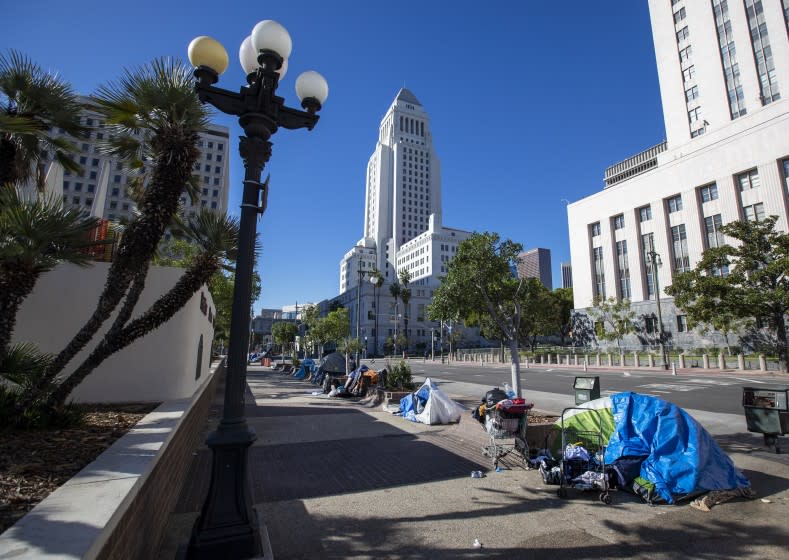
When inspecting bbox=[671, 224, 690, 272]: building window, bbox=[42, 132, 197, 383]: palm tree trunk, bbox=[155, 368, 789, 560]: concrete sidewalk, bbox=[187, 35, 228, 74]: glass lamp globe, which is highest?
bbox=[671, 224, 690, 272]: building window

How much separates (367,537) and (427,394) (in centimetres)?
714

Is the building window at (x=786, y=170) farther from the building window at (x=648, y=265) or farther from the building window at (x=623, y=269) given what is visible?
the building window at (x=623, y=269)

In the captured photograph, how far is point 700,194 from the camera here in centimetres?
4531

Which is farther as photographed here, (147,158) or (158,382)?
(158,382)

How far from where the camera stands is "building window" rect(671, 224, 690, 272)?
45812 mm

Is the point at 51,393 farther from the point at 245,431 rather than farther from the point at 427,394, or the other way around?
the point at 427,394

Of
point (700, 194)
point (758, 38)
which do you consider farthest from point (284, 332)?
point (758, 38)

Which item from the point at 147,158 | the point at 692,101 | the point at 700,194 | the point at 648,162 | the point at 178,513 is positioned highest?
the point at 648,162

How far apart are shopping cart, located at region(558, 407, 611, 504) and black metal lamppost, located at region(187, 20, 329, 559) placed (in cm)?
414

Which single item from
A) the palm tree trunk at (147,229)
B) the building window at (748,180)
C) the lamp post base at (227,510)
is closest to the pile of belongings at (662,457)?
the lamp post base at (227,510)

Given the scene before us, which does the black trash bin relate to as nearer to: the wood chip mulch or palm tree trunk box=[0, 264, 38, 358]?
the wood chip mulch

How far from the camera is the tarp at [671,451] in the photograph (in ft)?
16.7

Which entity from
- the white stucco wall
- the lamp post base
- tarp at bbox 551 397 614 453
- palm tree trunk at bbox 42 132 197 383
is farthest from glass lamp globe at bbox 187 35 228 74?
tarp at bbox 551 397 614 453

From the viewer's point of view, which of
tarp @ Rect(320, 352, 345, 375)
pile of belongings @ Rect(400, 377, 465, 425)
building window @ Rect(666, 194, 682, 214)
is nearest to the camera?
pile of belongings @ Rect(400, 377, 465, 425)
